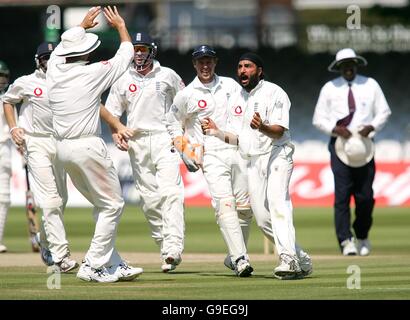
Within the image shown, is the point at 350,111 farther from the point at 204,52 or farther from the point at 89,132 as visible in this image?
the point at 89,132

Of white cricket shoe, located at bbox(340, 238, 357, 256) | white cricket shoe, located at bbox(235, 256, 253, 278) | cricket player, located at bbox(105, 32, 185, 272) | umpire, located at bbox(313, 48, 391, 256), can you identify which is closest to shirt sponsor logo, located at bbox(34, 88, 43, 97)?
cricket player, located at bbox(105, 32, 185, 272)

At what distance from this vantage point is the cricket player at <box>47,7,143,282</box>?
40.6 feet

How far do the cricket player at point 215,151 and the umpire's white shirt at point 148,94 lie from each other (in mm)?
450

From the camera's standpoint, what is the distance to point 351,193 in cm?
1756

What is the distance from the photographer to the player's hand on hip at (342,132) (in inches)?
685

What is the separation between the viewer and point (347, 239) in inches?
678

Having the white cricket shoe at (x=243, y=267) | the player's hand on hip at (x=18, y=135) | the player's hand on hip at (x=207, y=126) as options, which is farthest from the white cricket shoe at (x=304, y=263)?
the player's hand on hip at (x=18, y=135)

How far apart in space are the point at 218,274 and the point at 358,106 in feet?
15.6

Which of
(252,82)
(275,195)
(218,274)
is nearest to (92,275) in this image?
(218,274)

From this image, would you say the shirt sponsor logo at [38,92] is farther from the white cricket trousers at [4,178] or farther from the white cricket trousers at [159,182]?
the white cricket trousers at [4,178]

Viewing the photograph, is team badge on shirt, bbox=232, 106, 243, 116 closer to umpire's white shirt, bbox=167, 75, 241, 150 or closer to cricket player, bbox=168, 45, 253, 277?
cricket player, bbox=168, 45, 253, 277
